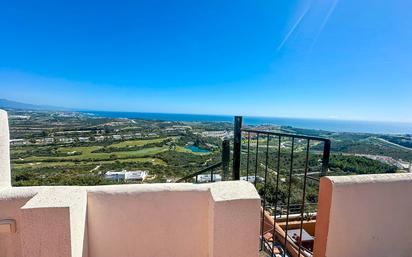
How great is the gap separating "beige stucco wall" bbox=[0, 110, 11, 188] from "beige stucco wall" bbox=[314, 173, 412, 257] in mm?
2836

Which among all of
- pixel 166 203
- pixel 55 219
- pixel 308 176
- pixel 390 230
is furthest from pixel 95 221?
pixel 390 230

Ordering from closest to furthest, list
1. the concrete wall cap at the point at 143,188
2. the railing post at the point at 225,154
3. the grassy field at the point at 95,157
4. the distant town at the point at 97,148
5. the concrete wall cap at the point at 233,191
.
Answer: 1. the concrete wall cap at the point at 233,191
2. the concrete wall cap at the point at 143,188
3. the railing post at the point at 225,154
4. the distant town at the point at 97,148
5. the grassy field at the point at 95,157

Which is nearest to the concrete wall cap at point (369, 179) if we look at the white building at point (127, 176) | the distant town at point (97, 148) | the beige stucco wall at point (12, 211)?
the beige stucco wall at point (12, 211)

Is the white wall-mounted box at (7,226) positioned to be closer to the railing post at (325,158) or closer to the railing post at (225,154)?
the railing post at (225,154)

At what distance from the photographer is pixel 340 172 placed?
229 cm

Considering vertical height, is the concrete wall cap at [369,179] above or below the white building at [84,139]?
above

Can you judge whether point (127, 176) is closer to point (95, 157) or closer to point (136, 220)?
point (136, 220)

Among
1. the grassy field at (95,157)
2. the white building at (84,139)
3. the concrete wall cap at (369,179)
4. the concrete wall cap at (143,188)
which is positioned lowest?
the grassy field at (95,157)

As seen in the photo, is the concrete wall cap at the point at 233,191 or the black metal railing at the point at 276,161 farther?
the black metal railing at the point at 276,161

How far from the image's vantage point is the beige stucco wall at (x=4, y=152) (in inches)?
69.3

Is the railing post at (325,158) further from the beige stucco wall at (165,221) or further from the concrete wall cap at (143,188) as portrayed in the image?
the concrete wall cap at (143,188)

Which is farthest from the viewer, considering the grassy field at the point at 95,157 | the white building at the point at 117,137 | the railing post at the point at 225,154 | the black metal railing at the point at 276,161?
the white building at the point at 117,137

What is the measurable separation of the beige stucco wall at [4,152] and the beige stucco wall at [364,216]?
284 centimetres

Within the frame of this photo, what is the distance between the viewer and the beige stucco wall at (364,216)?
1826 millimetres
